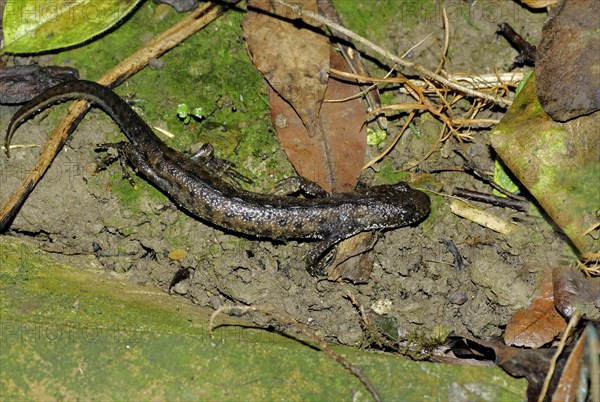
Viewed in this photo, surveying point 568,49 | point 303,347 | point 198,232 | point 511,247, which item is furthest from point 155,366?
point 568,49

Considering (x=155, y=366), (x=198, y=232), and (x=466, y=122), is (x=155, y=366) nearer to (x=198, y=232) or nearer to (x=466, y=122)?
(x=198, y=232)

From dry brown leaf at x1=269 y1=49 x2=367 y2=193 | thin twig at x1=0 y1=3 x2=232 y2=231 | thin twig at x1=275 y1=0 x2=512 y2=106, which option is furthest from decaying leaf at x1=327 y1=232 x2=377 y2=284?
thin twig at x1=0 y1=3 x2=232 y2=231

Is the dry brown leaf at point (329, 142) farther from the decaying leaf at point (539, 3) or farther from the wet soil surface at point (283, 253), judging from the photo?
the decaying leaf at point (539, 3)

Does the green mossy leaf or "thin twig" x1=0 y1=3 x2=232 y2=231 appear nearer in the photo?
"thin twig" x1=0 y1=3 x2=232 y2=231

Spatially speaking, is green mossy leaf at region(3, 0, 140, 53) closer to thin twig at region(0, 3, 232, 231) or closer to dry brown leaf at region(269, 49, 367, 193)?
thin twig at region(0, 3, 232, 231)

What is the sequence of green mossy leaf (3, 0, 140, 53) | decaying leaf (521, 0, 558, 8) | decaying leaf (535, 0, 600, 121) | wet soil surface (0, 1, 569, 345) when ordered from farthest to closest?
decaying leaf (521, 0, 558, 8), green mossy leaf (3, 0, 140, 53), wet soil surface (0, 1, 569, 345), decaying leaf (535, 0, 600, 121)

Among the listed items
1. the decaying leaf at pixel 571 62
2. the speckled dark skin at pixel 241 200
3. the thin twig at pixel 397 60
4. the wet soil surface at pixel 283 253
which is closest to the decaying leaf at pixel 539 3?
the decaying leaf at pixel 571 62

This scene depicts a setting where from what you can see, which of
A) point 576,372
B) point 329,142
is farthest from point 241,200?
point 576,372
